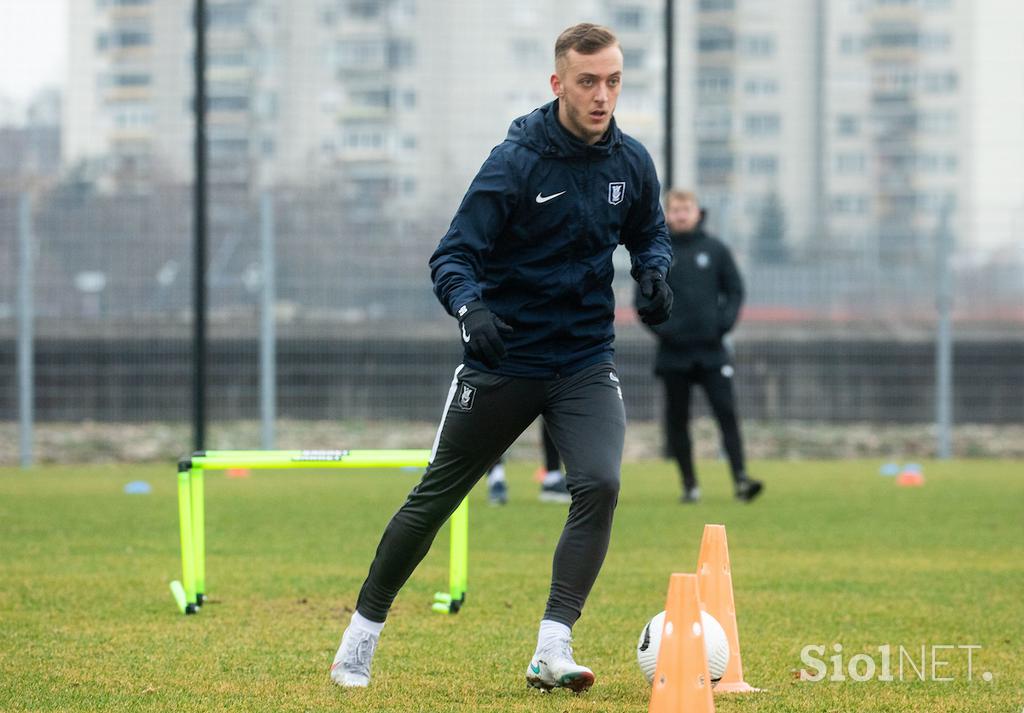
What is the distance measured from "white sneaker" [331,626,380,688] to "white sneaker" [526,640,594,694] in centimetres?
50

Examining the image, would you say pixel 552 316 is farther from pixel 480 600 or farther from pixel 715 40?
pixel 715 40

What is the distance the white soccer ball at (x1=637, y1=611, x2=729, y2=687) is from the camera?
4336mm

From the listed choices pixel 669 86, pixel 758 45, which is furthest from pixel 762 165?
pixel 669 86

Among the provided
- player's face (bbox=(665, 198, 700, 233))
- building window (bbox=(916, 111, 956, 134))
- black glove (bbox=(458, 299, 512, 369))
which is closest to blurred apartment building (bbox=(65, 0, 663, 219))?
player's face (bbox=(665, 198, 700, 233))

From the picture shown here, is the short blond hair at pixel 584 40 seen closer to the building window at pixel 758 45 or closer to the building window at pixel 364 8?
the building window at pixel 758 45

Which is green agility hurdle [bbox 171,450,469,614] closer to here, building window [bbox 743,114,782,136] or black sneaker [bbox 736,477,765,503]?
black sneaker [bbox 736,477,765,503]

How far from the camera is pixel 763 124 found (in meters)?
27.7

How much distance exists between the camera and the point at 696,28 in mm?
28328

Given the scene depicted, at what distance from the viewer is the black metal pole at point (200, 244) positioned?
14.5 m

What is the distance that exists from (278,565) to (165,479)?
592cm

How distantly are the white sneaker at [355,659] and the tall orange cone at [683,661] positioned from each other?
3.73 ft

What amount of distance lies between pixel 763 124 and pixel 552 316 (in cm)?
2385

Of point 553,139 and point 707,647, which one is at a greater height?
point 553,139

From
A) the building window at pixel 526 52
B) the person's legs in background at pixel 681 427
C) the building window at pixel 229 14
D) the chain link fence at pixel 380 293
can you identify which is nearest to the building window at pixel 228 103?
the building window at pixel 229 14
